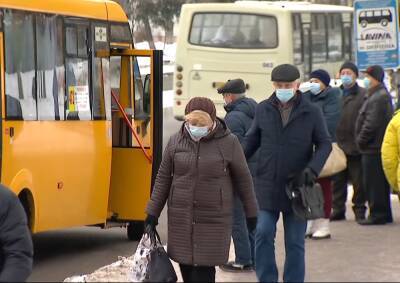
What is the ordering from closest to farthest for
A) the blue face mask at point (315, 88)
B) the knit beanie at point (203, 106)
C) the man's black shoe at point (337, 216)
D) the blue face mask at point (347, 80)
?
the knit beanie at point (203, 106) < the blue face mask at point (315, 88) < the blue face mask at point (347, 80) < the man's black shoe at point (337, 216)

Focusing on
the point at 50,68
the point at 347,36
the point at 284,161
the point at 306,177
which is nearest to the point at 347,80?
the point at 50,68

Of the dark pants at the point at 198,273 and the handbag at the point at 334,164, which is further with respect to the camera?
the handbag at the point at 334,164

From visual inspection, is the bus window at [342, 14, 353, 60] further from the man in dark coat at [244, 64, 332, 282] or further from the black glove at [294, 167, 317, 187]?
the black glove at [294, 167, 317, 187]

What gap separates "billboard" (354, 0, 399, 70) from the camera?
58.6 feet

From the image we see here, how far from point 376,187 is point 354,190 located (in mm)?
332

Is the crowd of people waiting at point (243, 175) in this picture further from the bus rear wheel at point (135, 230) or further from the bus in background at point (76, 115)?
the bus rear wheel at point (135, 230)

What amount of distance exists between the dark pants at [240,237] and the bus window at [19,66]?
2162 mm

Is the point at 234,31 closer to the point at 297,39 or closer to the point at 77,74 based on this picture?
the point at 297,39

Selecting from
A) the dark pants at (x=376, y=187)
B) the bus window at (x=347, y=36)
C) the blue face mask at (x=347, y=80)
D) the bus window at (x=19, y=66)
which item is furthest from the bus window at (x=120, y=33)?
the bus window at (x=347, y=36)

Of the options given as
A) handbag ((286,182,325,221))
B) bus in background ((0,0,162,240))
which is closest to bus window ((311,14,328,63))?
bus in background ((0,0,162,240))

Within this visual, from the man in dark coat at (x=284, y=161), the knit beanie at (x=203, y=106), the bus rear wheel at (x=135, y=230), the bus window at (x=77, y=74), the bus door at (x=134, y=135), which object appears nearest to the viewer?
the knit beanie at (x=203, y=106)

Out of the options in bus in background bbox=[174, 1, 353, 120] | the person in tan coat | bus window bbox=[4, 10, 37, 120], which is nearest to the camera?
the person in tan coat

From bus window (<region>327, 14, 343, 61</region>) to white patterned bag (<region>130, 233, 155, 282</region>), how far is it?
22.5 meters

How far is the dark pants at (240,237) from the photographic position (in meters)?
11.1
